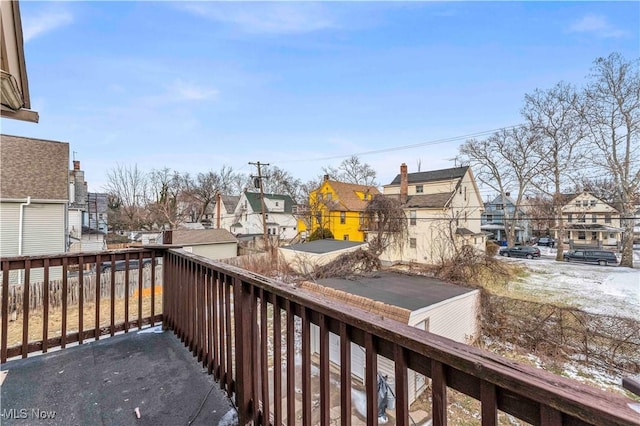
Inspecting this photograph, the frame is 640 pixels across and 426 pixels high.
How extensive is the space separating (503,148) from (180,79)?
75.1 feet

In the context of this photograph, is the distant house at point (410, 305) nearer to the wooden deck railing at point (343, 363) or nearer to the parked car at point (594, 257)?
the wooden deck railing at point (343, 363)

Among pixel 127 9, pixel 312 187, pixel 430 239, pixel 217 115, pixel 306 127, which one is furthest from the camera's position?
pixel 312 187

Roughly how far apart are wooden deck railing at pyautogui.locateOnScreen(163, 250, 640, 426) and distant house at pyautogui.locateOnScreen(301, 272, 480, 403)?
362 cm

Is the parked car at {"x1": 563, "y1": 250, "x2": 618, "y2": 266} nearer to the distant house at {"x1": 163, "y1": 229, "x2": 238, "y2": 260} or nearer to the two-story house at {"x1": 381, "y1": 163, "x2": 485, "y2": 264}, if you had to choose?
the two-story house at {"x1": 381, "y1": 163, "x2": 485, "y2": 264}

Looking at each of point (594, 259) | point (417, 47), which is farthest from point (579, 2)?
point (594, 259)

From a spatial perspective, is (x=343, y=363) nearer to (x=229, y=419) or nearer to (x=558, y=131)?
(x=229, y=419)

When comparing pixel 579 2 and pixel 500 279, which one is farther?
pixel 500 279

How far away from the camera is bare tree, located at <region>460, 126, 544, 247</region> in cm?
2184

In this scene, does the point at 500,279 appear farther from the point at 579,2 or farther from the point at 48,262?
the point at 48,262

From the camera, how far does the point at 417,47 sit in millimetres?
9602

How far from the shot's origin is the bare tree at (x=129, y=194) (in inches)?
915
